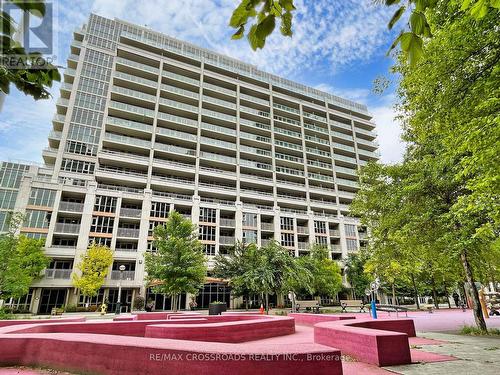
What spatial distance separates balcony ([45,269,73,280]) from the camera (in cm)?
3366

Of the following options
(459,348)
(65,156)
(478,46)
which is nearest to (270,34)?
(478,46)

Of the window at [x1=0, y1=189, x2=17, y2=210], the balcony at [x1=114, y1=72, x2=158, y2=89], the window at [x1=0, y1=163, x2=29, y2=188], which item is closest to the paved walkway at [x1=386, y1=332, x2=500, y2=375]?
the balcony at [x1=114, y1=72, x2=158, y2=89]

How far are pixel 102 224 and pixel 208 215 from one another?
14.8 metres

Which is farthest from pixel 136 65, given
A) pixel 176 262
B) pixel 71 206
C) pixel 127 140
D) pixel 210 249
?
pixel 176 262

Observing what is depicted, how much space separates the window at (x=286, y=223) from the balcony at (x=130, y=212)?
23702 mm

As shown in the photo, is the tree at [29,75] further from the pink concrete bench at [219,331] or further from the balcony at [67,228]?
the balcony at [67,228]

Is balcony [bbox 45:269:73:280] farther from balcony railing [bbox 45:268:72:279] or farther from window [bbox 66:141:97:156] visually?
window [bbox 66:141:97:156]

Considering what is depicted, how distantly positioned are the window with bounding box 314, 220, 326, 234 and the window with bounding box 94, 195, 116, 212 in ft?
112

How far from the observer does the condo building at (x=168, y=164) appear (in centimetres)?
3756

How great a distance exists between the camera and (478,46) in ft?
25.6

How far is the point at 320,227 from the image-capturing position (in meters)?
54.6

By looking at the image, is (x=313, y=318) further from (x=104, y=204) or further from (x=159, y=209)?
(x=104, y=204)

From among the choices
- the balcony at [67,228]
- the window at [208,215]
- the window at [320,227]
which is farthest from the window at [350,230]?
the balcony at [67,228]

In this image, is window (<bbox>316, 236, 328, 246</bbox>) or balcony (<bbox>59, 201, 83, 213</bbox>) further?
window (<bbox>316, 236, 328, 246</bbox>)
